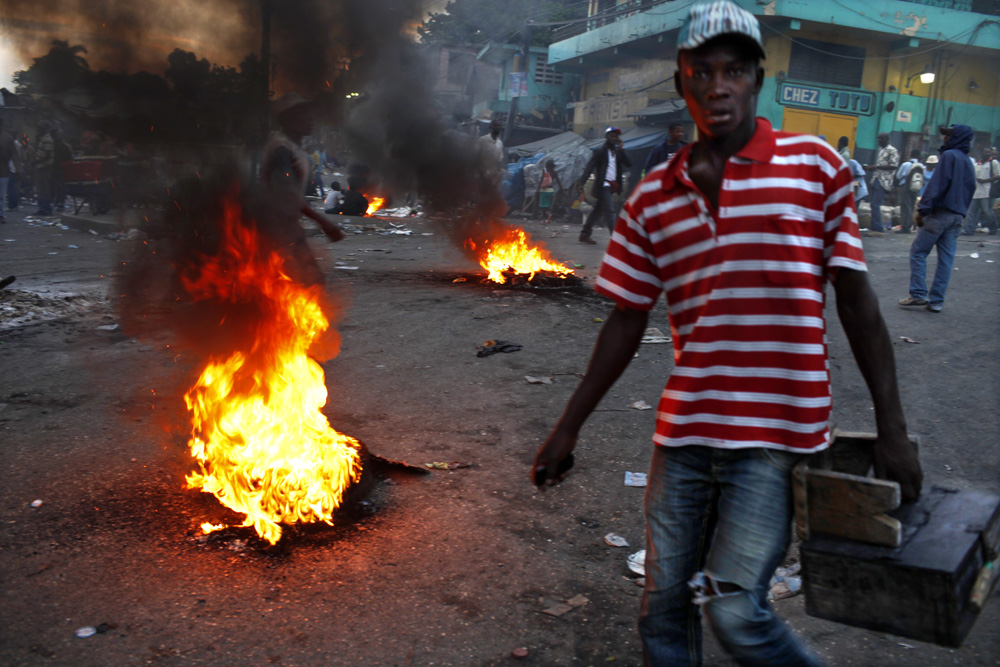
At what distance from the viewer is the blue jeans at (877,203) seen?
17156 millimetres

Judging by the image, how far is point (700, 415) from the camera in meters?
1.79

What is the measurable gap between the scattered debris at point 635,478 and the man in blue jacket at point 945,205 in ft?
16.4

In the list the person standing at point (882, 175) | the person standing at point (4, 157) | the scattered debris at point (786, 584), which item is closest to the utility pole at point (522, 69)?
the person standing at point (882, 175)

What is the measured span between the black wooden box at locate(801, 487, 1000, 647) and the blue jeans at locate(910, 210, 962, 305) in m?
6.60

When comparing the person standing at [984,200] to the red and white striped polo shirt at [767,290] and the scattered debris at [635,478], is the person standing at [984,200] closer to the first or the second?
the scattered debris at [635,478]

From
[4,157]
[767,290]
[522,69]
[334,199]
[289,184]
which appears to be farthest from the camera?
[522,69]

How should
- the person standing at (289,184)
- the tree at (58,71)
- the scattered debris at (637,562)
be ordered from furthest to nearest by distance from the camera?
the person standing at (289,184) → the tree at (58,71) → the scattered debris at (637,562)

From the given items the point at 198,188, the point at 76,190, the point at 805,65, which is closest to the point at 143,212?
the point at 198,188

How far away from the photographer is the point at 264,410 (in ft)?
12.3

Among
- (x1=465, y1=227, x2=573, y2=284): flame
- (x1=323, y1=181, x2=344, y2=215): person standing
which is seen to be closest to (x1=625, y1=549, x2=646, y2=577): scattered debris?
(x1=465, y1=227, x2=573, y2=284): flame

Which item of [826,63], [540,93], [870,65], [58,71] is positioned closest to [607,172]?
[58,71]

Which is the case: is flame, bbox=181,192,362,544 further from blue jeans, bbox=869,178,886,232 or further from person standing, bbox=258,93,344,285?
blue jeans, bbox=869,178,886,232

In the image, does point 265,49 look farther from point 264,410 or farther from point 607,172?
point 607,172

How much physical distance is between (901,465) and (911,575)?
0.87 ft
